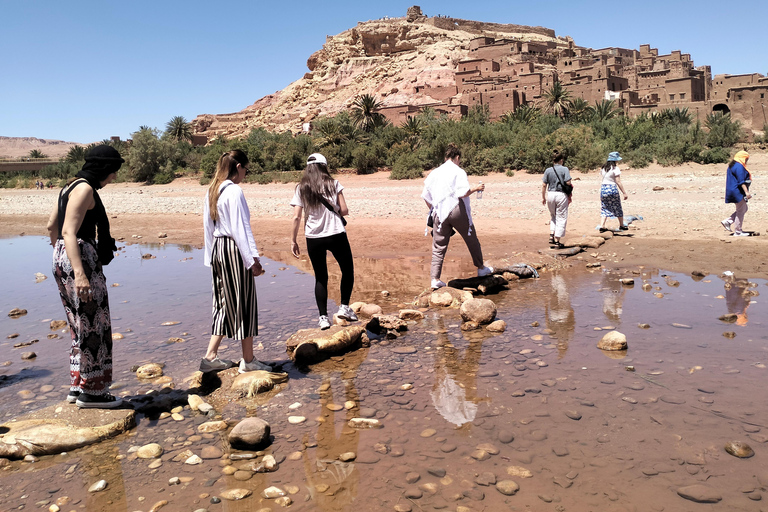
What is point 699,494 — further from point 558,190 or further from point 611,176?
point 611,176

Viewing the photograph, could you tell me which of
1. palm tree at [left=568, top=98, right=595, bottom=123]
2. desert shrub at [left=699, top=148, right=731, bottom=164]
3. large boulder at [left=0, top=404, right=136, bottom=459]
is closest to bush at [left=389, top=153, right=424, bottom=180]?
desert shrub at [left=699, top=148, right=731, bottom=164]

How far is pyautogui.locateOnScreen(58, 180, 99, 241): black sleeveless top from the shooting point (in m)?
3.53

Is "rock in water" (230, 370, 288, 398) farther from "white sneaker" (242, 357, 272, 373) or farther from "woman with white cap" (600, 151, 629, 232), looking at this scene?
"woman with white cap" (600, 151, 629, 232)

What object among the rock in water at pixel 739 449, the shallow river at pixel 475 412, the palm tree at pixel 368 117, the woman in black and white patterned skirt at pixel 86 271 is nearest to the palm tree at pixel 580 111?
the palm tree at pixel 368 117

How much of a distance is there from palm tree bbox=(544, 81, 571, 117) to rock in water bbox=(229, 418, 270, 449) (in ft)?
145

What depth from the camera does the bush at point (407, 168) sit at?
25423 millimetres

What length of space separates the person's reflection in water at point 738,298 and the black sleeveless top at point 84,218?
5.51 m

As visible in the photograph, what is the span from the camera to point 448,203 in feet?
21.5

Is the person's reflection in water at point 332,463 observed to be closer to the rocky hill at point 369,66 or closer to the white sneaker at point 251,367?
the white sneaker at point 251,367

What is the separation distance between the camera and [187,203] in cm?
2247

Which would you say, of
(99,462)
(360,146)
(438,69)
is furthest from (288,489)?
(438,69)

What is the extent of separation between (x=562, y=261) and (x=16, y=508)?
24.7 ft

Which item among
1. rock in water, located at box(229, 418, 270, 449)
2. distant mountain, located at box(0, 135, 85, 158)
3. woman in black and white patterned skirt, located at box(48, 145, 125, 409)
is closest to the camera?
rock in water, located at box(229, 418, 270, 449)

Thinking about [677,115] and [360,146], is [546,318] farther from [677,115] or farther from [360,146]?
[677,115]
